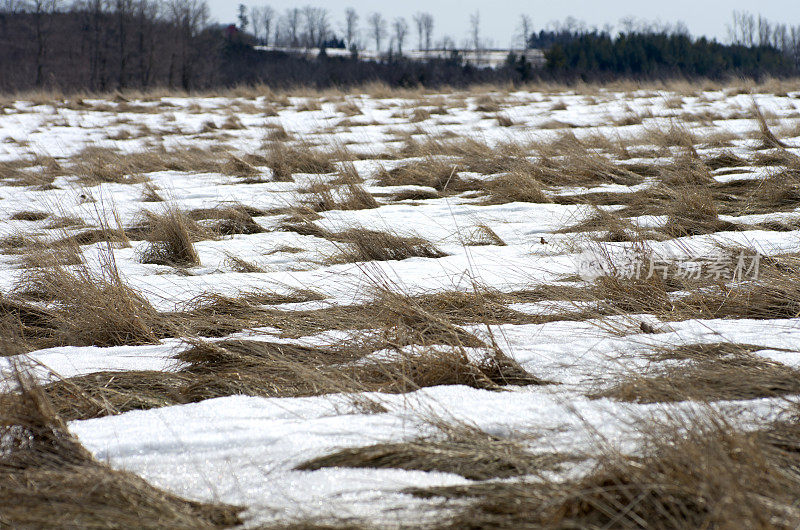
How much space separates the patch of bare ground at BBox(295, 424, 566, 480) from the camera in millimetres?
1371

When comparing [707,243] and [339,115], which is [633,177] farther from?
Answer: [339,115]

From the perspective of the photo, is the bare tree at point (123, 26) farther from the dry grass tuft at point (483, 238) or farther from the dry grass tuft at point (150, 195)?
the dry grass tuft at point (483, 238)

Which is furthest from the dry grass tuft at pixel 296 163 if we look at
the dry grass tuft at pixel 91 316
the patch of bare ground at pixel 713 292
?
the patch of bare ground at pixel 713 292

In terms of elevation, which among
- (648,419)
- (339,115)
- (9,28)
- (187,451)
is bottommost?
(187,451)

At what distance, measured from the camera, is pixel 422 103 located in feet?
39.5

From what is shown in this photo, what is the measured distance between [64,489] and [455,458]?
867mm

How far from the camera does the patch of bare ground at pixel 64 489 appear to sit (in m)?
1.23

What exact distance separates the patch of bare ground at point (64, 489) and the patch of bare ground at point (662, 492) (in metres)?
0.50

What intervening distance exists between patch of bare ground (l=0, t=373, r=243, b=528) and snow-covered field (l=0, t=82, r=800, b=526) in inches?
2.6

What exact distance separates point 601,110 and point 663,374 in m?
9.54

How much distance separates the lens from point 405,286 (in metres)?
2.73

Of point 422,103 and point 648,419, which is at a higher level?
point 422,103

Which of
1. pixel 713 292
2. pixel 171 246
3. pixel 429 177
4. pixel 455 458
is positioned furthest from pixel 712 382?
pixel 429 177

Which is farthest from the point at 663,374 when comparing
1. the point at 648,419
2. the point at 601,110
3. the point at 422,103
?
the point at 422,103
